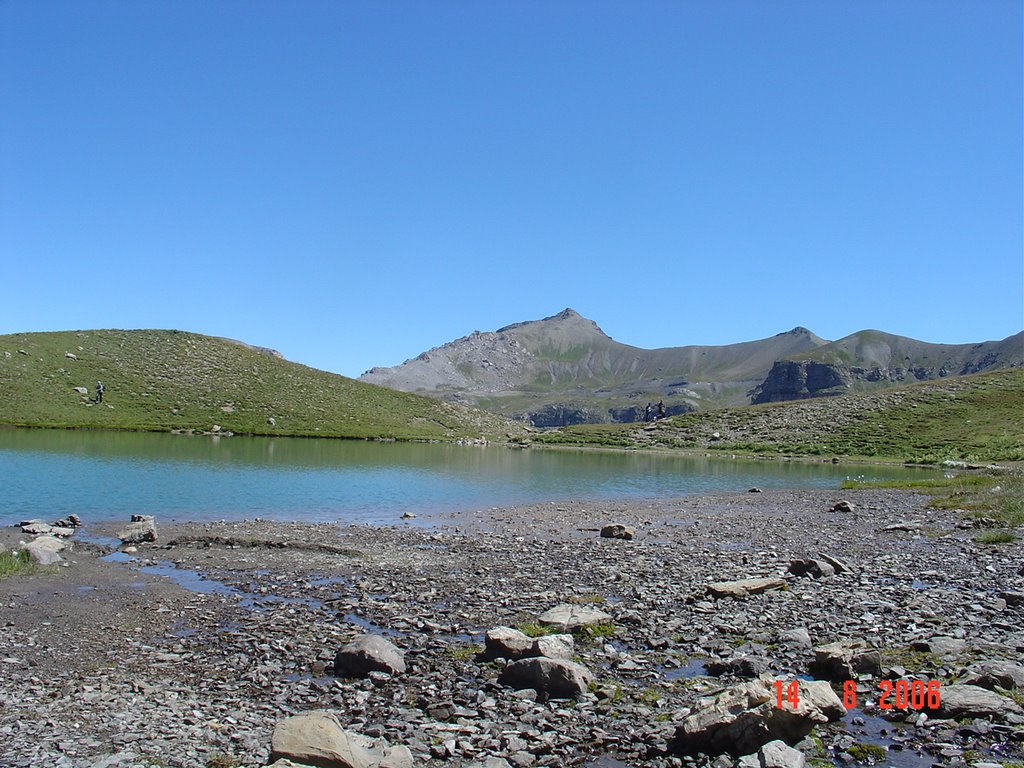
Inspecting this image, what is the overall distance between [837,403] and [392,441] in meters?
87.8

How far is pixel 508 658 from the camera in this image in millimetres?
12688

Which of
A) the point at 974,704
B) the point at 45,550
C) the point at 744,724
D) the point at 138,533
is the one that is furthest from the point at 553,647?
the point at 138,533

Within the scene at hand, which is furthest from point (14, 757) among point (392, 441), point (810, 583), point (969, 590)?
point (392, 441)

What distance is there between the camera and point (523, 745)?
31.1 ft

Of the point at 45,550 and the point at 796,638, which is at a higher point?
the point at 45,550

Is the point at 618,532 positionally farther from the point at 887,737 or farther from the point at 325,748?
the point at 325,748

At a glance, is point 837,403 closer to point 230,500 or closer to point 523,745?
point 230,500

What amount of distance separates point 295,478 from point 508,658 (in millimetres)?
39715

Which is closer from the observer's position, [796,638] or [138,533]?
[796,638]

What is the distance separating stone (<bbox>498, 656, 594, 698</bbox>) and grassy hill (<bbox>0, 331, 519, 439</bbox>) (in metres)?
88.0

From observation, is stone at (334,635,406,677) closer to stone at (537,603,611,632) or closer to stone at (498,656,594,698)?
stone at (498,656,594,698)

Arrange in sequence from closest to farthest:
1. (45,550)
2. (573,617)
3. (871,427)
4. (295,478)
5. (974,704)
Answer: (974,704) < (573,617) < (45,550) < (295,478) < (871,427)

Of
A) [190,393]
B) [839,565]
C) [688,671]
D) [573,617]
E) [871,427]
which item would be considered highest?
[190,393]
